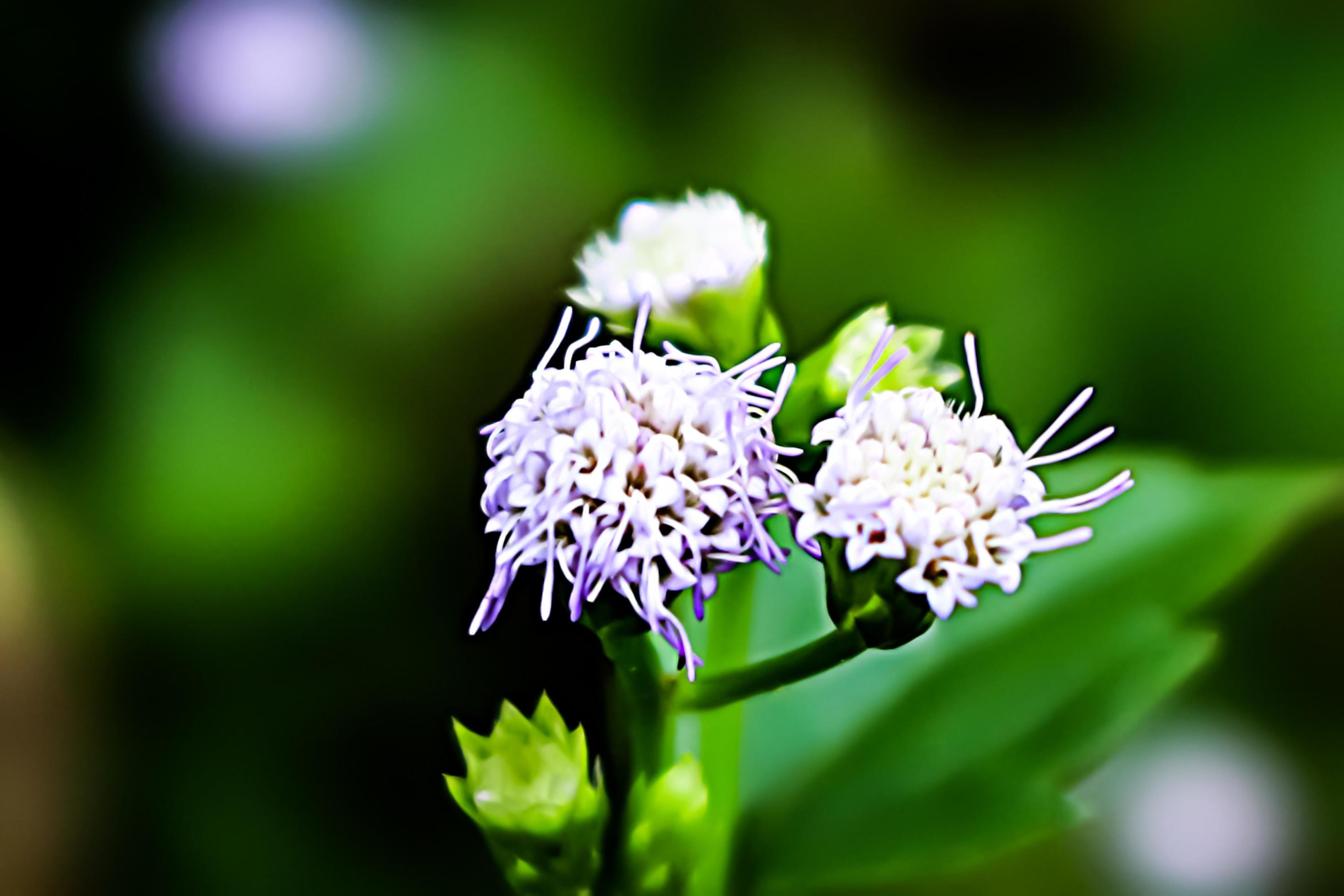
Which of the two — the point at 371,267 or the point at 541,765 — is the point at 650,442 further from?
the point at 371,267

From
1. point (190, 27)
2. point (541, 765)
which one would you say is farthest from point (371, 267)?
point (541, 765)

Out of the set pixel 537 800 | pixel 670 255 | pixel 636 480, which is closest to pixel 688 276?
pixel 670 255

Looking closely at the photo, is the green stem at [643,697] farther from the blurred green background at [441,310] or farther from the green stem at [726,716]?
the blurred green background at [441,310]

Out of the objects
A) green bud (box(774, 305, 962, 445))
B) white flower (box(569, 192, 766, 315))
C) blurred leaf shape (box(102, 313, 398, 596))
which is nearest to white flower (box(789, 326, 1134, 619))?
green bud (box(774, 305, 962, 445))

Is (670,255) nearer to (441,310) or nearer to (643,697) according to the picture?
(643,697)

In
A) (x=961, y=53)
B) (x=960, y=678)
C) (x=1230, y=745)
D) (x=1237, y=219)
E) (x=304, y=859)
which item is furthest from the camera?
(x=961, y=53)

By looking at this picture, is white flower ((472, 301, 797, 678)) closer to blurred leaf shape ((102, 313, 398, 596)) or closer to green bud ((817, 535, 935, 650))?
green bud ((817, 535, 935, 650))

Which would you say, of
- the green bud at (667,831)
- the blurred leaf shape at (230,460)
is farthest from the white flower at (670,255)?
the blurred leaf shape at (230,460)
